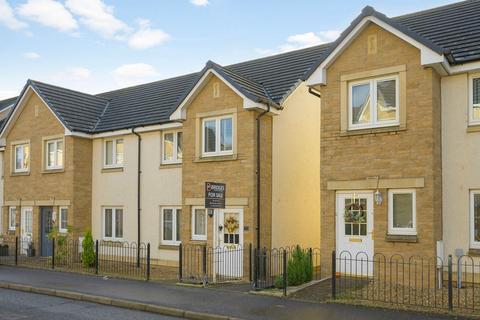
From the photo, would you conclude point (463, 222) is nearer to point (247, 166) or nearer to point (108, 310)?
point (247, 166)

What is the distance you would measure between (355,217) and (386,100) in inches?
124

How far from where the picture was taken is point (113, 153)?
2061cm

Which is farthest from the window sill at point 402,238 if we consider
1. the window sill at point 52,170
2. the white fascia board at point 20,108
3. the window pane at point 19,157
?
the window pane at point 19,157

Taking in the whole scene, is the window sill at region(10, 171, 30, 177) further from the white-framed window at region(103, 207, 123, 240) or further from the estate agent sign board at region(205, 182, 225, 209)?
the estate agent sign board at region(205, 182, 225, 209)

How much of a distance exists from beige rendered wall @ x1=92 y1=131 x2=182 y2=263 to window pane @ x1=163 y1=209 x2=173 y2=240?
0.72 ft

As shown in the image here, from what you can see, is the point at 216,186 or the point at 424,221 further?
the point at 216,186

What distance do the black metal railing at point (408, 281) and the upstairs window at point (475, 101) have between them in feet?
11.1

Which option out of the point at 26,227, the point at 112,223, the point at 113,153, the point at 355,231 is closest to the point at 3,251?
the point at 26,227

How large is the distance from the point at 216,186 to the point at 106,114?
1052cm

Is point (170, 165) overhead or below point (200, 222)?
overhead

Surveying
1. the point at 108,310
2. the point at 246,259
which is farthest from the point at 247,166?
the point at 108,310

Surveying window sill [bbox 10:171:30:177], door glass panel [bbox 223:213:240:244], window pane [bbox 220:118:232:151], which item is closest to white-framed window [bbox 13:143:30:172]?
window sill [bbox 10:171:30:177]

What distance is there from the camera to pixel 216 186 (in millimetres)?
13773

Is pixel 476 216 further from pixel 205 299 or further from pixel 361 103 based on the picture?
pixel 205 299
